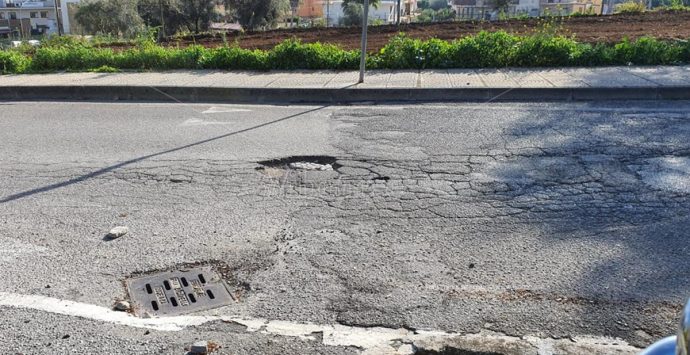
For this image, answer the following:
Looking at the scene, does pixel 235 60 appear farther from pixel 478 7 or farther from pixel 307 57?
pixel 478 7

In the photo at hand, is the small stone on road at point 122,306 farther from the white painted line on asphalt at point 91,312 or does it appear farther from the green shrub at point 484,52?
the green shrub at point 484,52

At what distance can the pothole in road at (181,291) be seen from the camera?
3.69 metres

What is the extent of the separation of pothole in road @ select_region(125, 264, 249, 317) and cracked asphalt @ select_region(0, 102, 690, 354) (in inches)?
3.7

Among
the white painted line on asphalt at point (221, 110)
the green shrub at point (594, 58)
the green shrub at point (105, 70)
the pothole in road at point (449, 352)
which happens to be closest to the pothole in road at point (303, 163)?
the white painted line on asphalt at point (221, 110)

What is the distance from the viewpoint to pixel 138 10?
1743 inches

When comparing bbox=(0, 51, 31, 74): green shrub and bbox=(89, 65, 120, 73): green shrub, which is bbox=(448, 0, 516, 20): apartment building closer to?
bbox=(89, 65, 120, 73): green shrub

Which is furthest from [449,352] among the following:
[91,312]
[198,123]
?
[198,123]

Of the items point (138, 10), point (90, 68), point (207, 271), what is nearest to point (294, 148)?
point (207, 271)

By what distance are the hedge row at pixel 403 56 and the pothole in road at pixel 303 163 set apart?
5.90 m

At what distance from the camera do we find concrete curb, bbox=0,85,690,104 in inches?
360

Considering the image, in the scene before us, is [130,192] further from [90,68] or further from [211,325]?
[90,68]

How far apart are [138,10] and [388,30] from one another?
2876 centimetres

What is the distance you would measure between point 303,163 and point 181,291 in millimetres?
2761

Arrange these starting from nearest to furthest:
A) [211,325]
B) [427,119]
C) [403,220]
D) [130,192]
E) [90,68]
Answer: [211,325], [403,220], [130,192], [427,119], [90,68]
